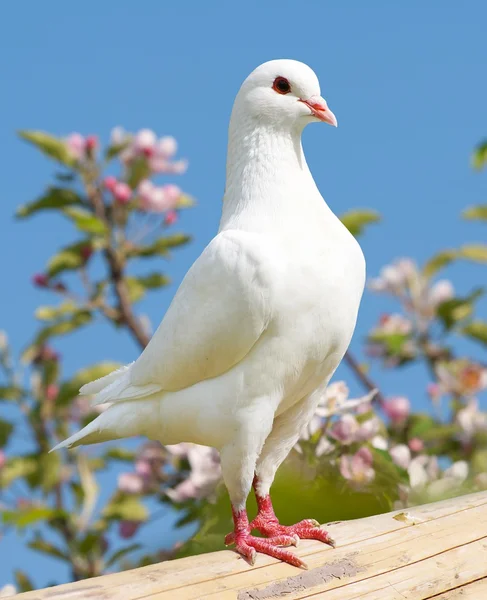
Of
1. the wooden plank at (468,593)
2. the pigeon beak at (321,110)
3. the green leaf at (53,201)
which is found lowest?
the wooden plank at (468,593)

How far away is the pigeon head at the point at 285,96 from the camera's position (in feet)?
9.49

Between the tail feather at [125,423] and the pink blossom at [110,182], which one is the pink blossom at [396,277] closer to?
the pink blossom at [110,182]

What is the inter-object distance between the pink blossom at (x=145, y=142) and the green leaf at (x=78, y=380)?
5.59 ft

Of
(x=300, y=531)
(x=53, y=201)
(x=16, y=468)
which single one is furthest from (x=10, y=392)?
(x=300, y=531)

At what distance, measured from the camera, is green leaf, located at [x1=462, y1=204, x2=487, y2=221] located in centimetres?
703

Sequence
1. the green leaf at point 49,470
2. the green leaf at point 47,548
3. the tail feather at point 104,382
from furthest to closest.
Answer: the green leaf at point 49,470 < the green leaf at point 47,548 < the tail feather at point 104,382

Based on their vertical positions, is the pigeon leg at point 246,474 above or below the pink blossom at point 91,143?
below

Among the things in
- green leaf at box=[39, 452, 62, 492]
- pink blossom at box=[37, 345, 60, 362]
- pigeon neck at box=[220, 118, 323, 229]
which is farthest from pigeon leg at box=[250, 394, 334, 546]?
pink blossom at box=[37, 345, 60, 362]

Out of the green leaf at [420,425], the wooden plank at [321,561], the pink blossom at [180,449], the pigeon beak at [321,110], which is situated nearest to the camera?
the wooden plank at [321,561]

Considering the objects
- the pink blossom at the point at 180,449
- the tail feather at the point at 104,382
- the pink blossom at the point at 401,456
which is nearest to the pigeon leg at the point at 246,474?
the tail feather at the point at 104,382

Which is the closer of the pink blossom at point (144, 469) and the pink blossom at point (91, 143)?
the pink blossom at point (144, 469)

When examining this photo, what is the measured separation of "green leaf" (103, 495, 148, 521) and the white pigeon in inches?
112

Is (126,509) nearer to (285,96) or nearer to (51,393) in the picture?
(51,393)

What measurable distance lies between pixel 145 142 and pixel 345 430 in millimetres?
3443
